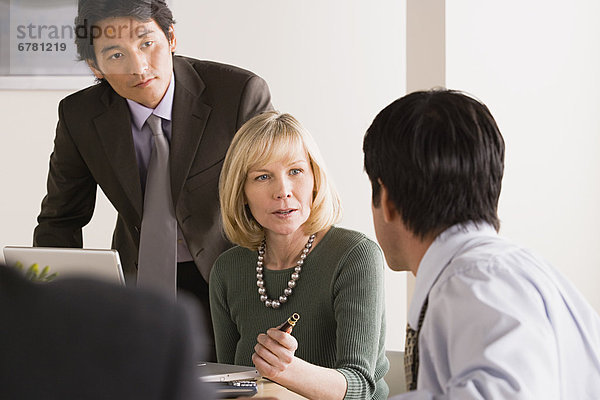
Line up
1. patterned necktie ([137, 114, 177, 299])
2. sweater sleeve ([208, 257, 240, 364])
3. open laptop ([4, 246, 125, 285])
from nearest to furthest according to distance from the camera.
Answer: open laptop ([4, 246, 125, 285]), sweater sleeve ([208, 257, 240, 364]), patterned necktie ([137, 114, 177, 299])

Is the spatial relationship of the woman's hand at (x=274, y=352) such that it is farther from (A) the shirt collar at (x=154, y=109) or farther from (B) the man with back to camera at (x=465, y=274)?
(A) the shirt collar at (x=154, y=109)

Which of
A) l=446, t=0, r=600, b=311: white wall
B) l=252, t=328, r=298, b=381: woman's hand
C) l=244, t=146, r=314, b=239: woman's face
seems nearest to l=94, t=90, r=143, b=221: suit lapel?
l=244, t=146, r=314, b=239: woman's face

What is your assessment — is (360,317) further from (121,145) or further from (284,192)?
(121,145)

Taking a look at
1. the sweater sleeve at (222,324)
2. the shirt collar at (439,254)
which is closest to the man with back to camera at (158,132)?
the sweater sleeve at (222,324)

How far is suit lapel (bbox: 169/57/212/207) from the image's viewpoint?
227cm

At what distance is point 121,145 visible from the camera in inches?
91.2

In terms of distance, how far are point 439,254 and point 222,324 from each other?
108cm

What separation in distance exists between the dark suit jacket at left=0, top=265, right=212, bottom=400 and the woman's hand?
101 centimetres

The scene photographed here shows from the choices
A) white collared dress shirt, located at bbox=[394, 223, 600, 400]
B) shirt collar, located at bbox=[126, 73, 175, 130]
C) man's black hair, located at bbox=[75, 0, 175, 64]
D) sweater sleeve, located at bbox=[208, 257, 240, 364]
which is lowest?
sweater sleeve, located at bbox=[208, 257, 240, 364]

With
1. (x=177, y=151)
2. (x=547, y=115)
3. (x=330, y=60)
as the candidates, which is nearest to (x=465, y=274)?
(x=177, y=151)

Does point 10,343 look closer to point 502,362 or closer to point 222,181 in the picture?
point 502,362

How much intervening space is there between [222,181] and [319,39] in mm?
1686

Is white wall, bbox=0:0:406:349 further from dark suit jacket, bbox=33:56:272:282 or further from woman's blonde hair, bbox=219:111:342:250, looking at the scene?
woman's blonde hair, bbox=219:111:342:250

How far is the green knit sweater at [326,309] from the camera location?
1.74 meters
